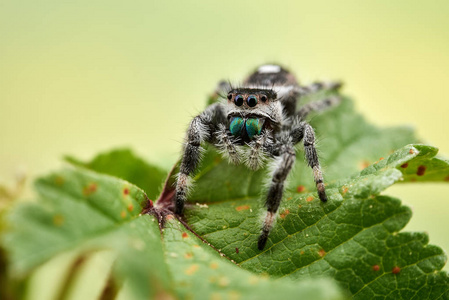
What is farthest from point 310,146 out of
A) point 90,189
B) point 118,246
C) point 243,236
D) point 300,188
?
point 118,246

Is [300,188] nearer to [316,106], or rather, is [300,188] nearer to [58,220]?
[316,106]

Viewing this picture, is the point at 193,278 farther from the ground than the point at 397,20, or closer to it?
closer to it

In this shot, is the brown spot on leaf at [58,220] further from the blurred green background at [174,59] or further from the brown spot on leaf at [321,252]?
the blurred green background at [174,59]

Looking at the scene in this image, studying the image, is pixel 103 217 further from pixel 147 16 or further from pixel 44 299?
pixel 147 16

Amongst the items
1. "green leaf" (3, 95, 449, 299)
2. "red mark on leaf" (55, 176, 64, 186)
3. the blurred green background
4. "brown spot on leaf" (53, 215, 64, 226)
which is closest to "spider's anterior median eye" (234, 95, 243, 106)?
"green leaf" (3, 95, 449, 299)

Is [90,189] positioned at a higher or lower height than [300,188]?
lower

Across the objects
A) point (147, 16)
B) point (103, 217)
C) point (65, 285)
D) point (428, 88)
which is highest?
point (147, 16)

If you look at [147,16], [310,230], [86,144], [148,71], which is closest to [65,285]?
[310,230]
